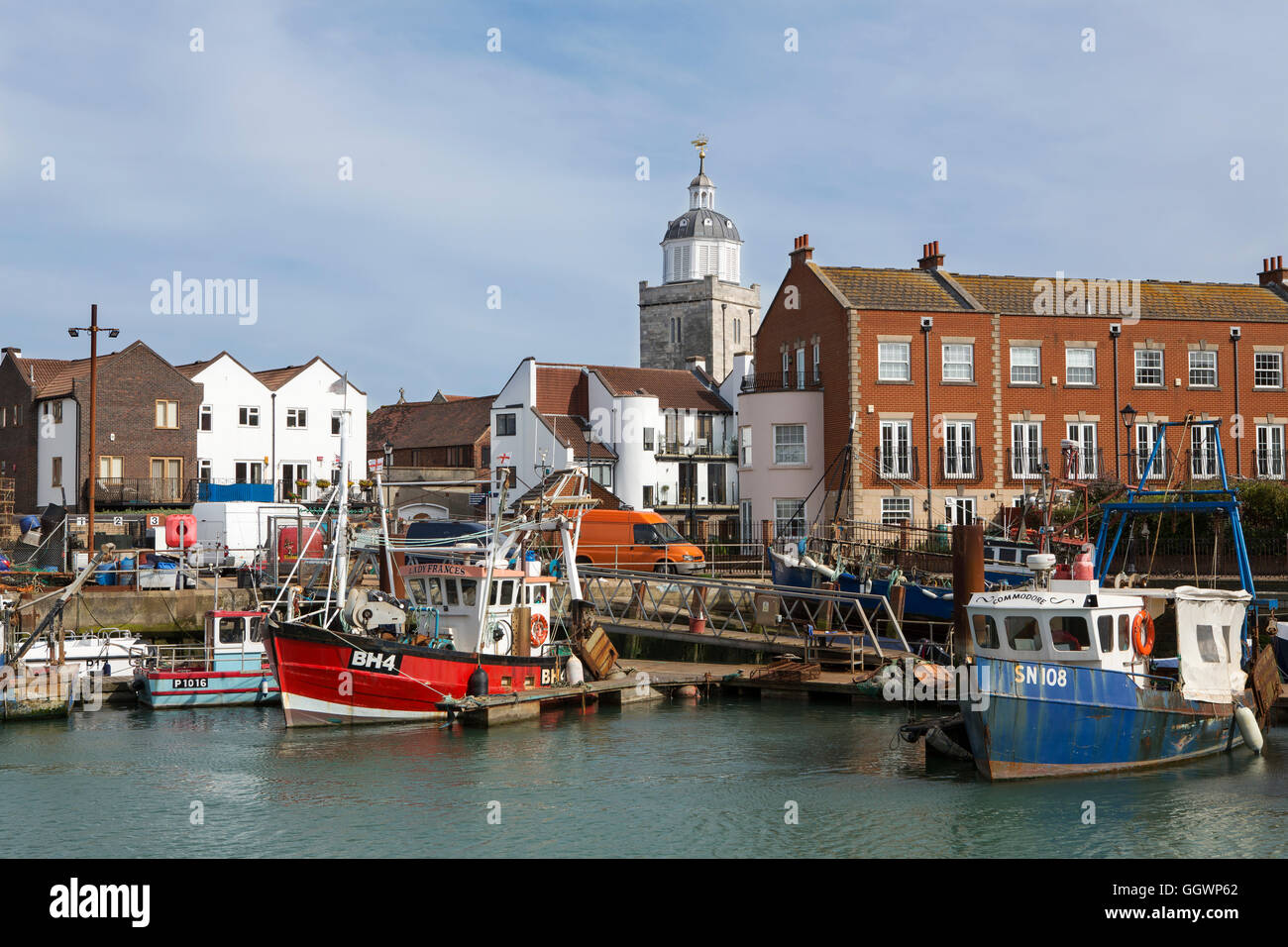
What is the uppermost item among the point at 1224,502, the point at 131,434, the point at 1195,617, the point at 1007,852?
the point at 131,434

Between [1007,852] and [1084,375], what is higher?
[1084,375]

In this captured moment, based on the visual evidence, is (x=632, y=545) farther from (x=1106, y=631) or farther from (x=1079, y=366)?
(x=1106, y=631)

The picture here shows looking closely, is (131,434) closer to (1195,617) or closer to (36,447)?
(36,447)

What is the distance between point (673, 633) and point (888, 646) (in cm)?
614

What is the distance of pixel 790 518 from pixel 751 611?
28.6 feet

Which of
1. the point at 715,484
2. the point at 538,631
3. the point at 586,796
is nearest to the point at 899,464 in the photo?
the point at 538,631

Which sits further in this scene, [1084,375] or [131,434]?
[131,434]

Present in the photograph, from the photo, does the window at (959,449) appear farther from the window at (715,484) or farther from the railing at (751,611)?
the window at (715,484)

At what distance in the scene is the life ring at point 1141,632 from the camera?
75.9 ft

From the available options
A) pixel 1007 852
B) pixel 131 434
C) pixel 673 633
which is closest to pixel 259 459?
pixel 131 434

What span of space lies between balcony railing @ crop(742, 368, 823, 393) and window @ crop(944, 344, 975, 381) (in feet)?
15.9

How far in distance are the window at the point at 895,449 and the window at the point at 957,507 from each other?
188 centimetres

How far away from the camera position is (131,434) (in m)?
62.5
